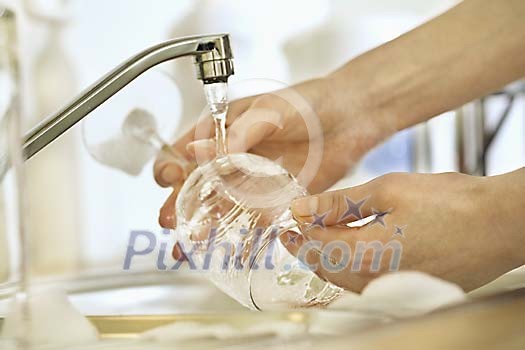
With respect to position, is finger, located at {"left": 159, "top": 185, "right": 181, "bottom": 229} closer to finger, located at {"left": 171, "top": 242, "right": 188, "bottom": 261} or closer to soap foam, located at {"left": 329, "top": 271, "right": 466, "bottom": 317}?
finger, located at {"left": 171, "top": 242, "right": 188, "bottom": 261}

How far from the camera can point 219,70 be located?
55 cm

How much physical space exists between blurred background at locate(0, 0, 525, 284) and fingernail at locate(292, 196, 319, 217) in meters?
0.54

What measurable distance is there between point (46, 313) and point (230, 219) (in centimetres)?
20

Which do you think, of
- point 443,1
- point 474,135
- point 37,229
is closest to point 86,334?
point 37,229

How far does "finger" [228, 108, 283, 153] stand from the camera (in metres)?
0.71

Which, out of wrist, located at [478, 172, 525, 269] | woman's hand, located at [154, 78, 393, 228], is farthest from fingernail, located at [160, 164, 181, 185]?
wrist, located at [478, 172, 525, 269]

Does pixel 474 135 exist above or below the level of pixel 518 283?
above

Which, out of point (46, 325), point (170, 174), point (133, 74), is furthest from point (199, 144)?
point (46, 325)

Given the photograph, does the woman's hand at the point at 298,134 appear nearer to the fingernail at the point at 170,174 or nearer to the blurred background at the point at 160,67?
the fingernail at the point at 170,174

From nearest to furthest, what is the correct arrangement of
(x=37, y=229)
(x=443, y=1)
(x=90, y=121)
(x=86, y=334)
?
1. (x=86, y=334)
2. (x=90, y=121)
3. (x=37, y=229)
4. (x=443, y=1)

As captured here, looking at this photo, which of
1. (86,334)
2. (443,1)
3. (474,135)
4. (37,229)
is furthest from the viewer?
(443,1)

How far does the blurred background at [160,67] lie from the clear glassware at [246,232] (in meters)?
0.44

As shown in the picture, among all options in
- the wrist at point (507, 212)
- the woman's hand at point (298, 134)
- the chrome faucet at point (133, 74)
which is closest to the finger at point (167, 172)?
the woman's hand at point (298, 134)

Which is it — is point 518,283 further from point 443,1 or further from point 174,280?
point 443,1
